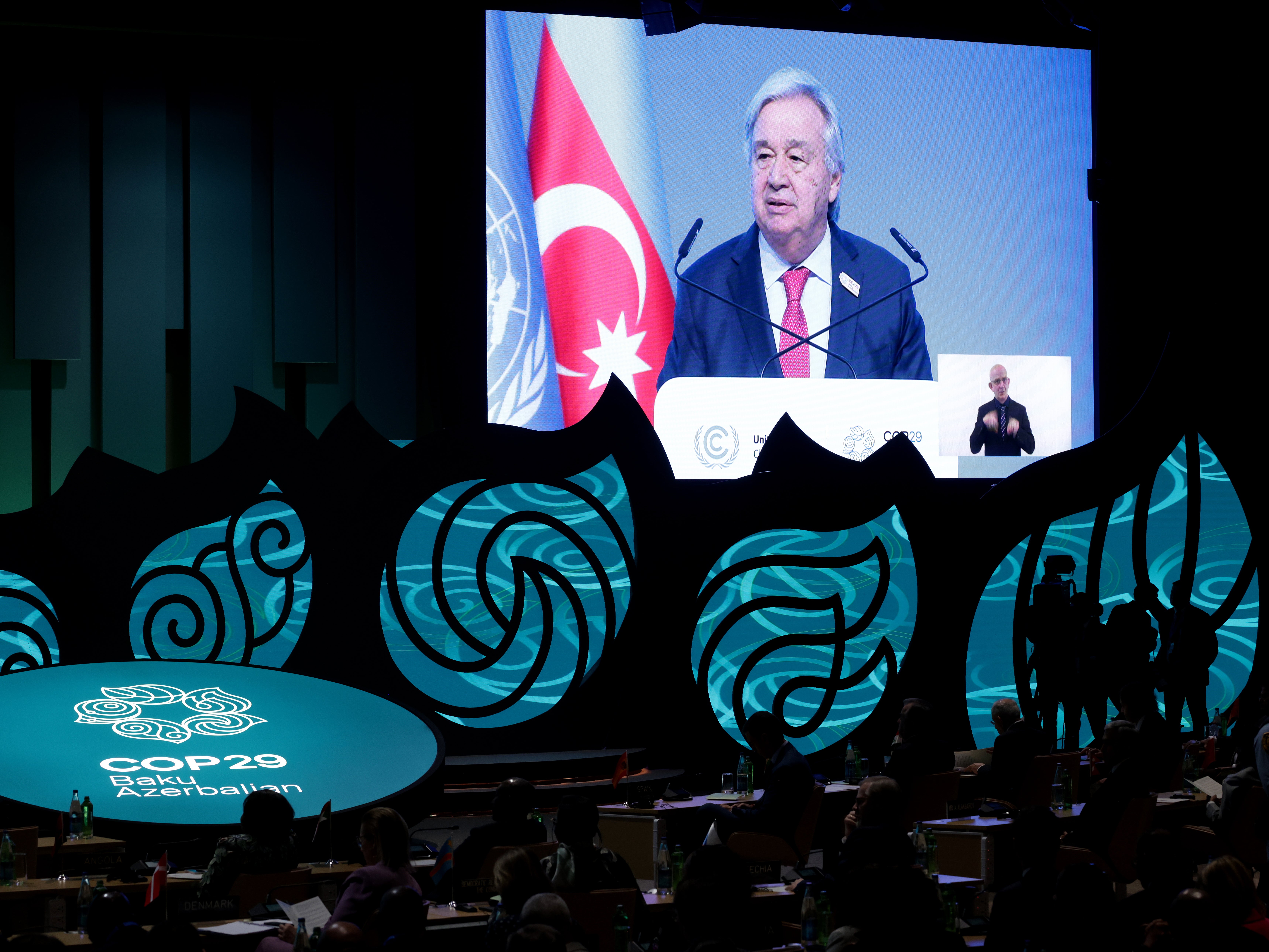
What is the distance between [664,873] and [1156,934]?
1.90m

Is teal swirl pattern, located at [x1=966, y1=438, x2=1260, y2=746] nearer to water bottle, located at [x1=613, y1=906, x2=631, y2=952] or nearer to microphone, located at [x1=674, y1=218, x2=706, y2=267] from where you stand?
microphone, located at [x1=674, y1=218, x2=706, y2=267]

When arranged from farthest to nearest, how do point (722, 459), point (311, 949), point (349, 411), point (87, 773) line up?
point (722, 459), point (349, 411), point (87, 773), point (311, 949)

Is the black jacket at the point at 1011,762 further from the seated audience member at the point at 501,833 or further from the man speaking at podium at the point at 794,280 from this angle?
the man speaking at podium at the point at 794,280

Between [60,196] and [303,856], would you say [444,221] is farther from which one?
[303,856]

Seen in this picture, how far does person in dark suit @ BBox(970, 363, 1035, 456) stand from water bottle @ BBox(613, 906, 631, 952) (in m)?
6.85

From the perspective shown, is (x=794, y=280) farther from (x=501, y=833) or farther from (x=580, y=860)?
(x=580, y=860)

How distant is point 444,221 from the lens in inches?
409

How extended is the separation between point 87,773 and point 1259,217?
392 inches

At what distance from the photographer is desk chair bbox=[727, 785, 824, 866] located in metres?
6.11

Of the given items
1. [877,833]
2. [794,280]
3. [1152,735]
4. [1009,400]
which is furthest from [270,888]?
[1009,400]

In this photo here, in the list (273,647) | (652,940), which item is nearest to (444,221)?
(273,647)

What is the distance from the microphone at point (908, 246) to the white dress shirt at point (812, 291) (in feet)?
1.71

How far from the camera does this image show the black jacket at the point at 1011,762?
22.8 feet

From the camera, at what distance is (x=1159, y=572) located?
8.48m
